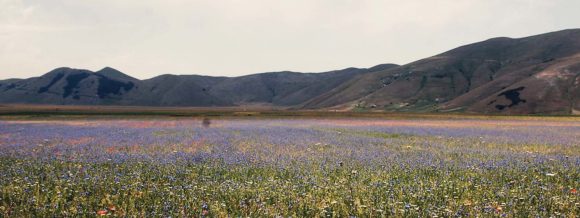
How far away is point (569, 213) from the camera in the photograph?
29.6 feet

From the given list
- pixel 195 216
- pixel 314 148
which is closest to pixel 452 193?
pixel 195 216

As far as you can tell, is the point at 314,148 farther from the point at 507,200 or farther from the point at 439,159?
the point at 507,200

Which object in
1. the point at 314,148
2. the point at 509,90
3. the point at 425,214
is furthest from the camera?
the point at 509,90

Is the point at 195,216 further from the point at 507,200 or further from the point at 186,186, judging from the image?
the point at 507,200

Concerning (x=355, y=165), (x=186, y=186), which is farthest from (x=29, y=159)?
(x=355, y=165)

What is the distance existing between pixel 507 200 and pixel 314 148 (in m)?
12.9

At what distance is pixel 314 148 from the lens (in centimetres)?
2233

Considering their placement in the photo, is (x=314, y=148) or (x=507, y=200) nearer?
(x=507, y=200)

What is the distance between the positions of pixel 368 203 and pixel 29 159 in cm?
1373

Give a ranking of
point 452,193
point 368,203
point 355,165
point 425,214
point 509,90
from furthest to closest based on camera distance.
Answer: point 509,90, point 355,165, point 452,193, point 368,203, point 425,214

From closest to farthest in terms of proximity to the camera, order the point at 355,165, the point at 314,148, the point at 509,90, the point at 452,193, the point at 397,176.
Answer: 1. the point at 452,193
2. the point at 397,176
3. the point at 355,165
4. the point at 314,148
5. the point at 509,90

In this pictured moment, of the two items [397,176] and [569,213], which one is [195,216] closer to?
[397,176]

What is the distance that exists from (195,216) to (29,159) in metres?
11.4

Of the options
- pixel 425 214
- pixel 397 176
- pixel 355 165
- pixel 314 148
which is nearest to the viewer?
pixel 425 214
